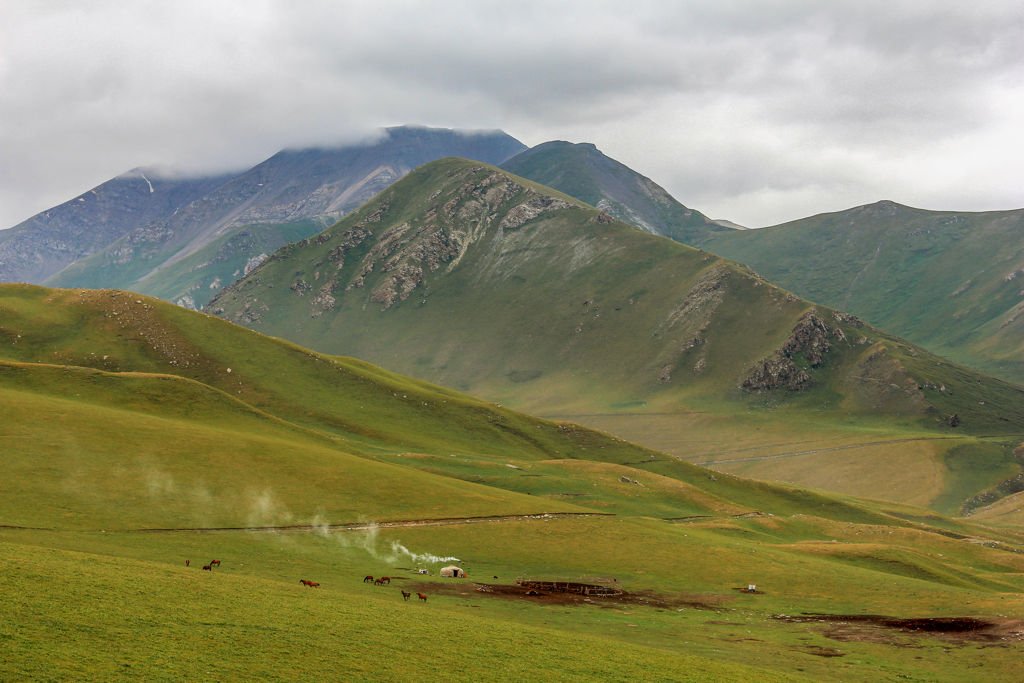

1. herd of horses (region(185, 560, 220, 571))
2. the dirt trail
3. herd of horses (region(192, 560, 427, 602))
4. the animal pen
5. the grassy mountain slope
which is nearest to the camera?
the grassy mountain slope

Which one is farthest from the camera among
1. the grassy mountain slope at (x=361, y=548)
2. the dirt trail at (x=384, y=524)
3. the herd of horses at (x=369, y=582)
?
the dirt trail at (x=384, y=524)

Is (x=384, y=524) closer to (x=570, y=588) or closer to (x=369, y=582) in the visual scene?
(x=369, y=582)

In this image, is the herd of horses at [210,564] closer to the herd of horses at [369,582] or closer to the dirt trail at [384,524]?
the herd of horses at [369,582]

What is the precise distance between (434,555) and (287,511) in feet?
53.5

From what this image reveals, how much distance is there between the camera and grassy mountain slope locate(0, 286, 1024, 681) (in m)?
40.2

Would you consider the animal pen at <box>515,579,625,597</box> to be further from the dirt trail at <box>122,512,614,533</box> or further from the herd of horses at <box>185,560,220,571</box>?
the herd of horses at <box>185,560,220,571</box>

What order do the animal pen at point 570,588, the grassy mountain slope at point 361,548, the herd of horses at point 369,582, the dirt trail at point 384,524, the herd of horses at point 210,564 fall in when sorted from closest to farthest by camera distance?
the grassy mountain slope at point 361,548 → the herd of horses at point 369,582 → the herd of horses at point 210,564 → the animal pen at point 570,588 → the dirt trail at point 384,524

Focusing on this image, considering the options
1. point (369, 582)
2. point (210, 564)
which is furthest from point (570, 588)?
point (210, 564)

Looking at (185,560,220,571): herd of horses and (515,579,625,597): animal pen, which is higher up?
(185,560,220,571): herd of horses

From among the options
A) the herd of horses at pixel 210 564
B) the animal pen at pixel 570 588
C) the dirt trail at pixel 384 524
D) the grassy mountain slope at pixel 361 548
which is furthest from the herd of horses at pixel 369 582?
the dirt trail at pixel 384 524

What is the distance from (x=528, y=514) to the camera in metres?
96.9

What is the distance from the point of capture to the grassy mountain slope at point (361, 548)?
40.2 m

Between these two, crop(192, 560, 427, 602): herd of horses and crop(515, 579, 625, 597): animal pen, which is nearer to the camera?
crop(192, 560, 427, 602): herd of horses

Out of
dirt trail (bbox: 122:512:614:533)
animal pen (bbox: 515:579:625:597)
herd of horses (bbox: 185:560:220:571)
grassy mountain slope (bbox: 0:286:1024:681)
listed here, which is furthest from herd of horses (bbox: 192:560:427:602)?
dirt trail (bbox: 122:512:614:533)
